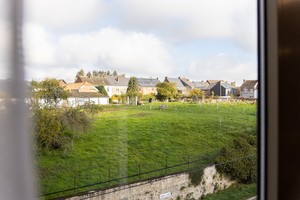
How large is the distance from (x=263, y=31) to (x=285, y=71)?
0.95 feet

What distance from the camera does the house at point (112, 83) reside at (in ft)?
4.08

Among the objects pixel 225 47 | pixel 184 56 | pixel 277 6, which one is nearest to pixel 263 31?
pixel 277 6

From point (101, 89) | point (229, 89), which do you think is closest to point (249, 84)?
point (229, 89)

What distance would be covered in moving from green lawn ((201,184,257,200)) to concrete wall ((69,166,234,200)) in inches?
1.1

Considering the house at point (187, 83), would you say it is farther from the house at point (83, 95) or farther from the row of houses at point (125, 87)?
the house at point (83, 95)

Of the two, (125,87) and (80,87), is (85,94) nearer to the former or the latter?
(80,87)

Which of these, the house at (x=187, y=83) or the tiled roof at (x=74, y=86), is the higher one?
the house at (x=187, y=83)

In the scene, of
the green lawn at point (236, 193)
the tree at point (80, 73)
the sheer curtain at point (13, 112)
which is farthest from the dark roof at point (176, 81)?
the sheer curtain at point (13, 112)

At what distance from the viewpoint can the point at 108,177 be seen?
1.25 meters

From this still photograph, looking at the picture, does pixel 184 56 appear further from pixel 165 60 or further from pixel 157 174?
pixel 157 174

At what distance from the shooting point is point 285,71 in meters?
2.01

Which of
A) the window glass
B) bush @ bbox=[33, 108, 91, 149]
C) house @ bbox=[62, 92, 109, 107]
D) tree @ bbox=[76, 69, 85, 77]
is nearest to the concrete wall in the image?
the window glass

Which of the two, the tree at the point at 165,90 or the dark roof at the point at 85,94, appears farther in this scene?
the tree at the point at 165,90

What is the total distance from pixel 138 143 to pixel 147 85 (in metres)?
0.25
